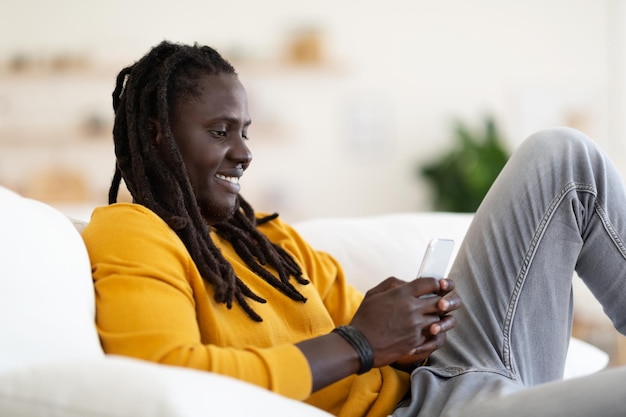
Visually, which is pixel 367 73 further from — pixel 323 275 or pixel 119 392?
pixel 119 392

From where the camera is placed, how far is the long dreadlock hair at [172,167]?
125 cm

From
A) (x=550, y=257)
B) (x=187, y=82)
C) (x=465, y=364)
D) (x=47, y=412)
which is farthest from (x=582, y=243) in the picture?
(x=47, y=412)

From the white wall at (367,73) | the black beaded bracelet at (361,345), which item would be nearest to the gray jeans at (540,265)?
the black beaded bracelet at (361,345)

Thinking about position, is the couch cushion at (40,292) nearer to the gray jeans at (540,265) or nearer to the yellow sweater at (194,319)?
the yellow sweater at (194,319)

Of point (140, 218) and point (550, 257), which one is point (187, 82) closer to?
point (140, 218)

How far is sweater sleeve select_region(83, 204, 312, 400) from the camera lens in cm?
101

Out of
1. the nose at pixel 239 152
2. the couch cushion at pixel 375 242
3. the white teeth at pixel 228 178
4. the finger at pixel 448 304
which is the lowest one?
the couch cushion at pixel 375 242

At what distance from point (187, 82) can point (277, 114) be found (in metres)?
2.80

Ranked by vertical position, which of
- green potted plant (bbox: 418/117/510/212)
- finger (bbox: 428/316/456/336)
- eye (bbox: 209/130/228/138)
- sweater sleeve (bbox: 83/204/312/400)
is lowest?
green potted plant (bbox: 418/117/510/212)

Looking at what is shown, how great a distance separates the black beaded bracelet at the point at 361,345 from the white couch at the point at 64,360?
0.50 ft

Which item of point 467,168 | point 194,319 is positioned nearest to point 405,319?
point 194,319

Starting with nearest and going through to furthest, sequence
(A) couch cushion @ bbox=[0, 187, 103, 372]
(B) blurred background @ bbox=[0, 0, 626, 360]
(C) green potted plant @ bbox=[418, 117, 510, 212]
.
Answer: (A) couch cushion @ bbox=[0, 187, 103, 372] < (B) blurred background @ bbox=[0, 0, 626, 360] < (C) green potted plant @ bbox=[418, 117, 510, 212]

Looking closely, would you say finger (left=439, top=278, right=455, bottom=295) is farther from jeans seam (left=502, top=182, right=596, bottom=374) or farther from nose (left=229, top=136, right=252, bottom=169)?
nose (left=229, top=136, right=252, bottom=169)

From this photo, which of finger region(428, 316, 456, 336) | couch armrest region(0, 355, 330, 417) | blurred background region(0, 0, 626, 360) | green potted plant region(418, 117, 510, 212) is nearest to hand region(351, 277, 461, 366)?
finger region(428, 316, 456, 336)
